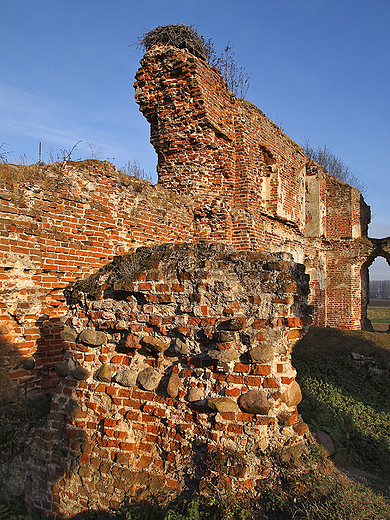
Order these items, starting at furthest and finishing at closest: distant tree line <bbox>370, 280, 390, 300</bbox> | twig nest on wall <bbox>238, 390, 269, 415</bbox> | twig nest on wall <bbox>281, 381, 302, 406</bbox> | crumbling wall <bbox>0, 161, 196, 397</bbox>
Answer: distant tree line <bbox>370, 280, 390, 300</bbox> → crumbling wall <bbox>0, 161, 196, 397</bbox> → twig nest on wall <bbox>281, 381, 302, 406</bbox> → twig nest on wall <bbox>238, 390, 269, 415</bbox>

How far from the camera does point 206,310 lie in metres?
2.83

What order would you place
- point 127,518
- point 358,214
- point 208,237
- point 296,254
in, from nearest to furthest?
point 127,518 → point 208,237 → point 296,254 → point 358,214

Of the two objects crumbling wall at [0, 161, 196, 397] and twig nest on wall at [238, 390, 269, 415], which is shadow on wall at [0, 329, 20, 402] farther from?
twig nest on wall at [238, 390, 269, 415]

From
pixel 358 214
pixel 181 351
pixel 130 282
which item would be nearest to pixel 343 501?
pixel 181 351

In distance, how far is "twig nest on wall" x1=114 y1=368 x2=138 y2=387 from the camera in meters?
2.92

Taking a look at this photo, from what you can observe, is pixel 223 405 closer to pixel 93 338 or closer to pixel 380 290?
pixel 93 338

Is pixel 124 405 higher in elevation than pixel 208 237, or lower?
lower

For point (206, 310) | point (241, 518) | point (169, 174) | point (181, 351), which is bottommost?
point (241, 518)

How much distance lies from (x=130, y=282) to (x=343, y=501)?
214 cm

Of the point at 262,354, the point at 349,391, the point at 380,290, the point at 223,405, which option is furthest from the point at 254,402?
the point at 380,290

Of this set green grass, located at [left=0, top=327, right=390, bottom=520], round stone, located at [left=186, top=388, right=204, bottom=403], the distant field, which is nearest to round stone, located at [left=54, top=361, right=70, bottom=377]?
green grass, located at [left=0, top=327, right=390, bottom=520]

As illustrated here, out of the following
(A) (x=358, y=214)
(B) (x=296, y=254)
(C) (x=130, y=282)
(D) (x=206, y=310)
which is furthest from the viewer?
(A) (x=358, y=214)

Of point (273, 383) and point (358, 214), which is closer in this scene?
point (273, 383)

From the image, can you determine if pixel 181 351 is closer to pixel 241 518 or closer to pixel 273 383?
pixel 273 383
